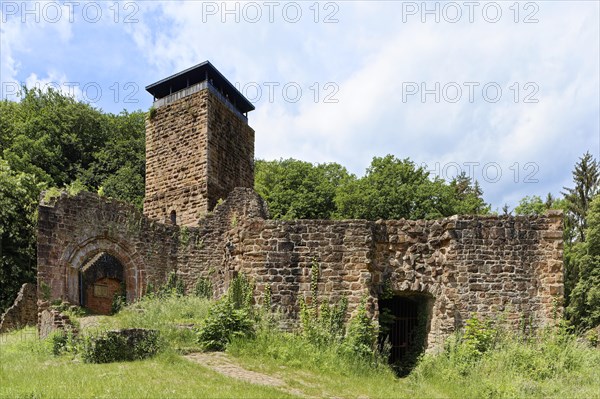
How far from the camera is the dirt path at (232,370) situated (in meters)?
7.71

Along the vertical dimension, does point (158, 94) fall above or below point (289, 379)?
above

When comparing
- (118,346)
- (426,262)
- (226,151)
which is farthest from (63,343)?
(226,151)

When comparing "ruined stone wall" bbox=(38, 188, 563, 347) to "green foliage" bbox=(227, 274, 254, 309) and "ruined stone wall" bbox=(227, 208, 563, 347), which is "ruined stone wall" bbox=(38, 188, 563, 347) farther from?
"green foliage" bbox=(227, 274, 254, 309)

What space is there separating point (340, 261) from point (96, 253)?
8.73m

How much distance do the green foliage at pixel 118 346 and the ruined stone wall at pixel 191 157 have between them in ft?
35.0

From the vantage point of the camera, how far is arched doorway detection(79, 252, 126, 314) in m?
16.1

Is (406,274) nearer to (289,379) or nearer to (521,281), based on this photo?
(521,281)

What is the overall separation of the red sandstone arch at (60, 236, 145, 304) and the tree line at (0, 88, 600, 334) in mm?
10830

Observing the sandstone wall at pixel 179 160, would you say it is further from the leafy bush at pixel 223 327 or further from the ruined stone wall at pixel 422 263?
the leafy bush at pixel 223 327

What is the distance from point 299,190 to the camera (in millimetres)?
33656

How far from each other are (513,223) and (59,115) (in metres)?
30.4

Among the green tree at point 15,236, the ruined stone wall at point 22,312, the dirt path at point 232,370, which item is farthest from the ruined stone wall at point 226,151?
the dirt path at point 232,370

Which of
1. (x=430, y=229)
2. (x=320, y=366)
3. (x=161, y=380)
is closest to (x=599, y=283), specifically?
(x=430, y=229)

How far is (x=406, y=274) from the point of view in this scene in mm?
10914
